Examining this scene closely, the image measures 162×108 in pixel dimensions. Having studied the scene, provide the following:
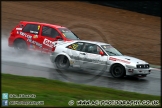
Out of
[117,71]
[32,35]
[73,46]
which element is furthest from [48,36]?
[117,71]

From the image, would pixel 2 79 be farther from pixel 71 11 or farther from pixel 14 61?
pixel 71 11

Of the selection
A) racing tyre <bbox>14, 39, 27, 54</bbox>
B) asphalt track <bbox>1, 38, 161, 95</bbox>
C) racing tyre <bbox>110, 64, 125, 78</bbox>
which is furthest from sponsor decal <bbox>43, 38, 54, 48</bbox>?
racing tyre <bbox>110, 64, 125, 78</bbox>

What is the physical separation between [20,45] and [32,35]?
0.79 meters

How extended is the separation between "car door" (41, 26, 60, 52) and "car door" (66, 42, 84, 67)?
215 cm

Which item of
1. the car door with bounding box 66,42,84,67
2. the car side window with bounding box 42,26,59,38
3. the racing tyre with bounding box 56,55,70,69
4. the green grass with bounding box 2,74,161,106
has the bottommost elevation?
the green grass with bounding box 2,74,161,106

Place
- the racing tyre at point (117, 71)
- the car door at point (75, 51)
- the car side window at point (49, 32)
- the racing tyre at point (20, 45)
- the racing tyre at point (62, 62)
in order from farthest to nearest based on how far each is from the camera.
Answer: the racing tyre at point (20, 45), the car side window at point (49, 32), the racing tyre at point (62, 62), the car door at point (75, 51), the racing tyre at point (117, 71)

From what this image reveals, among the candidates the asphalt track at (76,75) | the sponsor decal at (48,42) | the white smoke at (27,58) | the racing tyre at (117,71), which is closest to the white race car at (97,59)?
the racing tyre at (117,71)

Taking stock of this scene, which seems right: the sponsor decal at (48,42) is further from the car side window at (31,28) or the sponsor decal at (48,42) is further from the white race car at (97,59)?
the white race car at (97,59)

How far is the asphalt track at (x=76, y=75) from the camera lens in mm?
12387

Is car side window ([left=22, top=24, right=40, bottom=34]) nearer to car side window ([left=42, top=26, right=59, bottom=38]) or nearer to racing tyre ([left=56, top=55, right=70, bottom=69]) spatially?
car side window ([left=42, top=26, right=59, bottom=38])

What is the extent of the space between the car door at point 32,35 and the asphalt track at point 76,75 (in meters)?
1.02

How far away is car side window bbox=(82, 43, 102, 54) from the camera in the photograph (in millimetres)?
14461

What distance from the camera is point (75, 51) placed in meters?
14.7

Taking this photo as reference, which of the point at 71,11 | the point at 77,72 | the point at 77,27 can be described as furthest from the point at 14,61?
the point at 71,11
